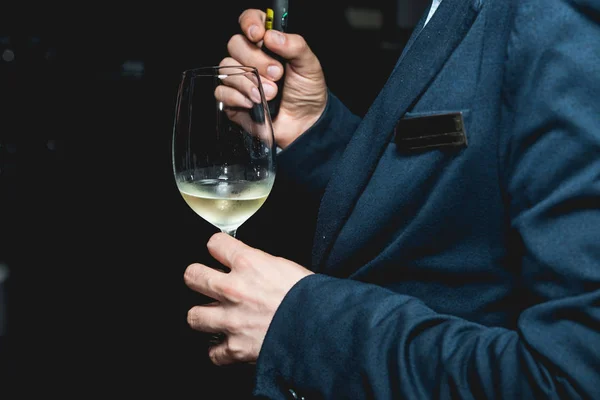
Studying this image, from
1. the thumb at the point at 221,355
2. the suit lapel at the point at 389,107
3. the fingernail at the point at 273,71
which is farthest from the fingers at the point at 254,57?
the thumb at the point at 221,355

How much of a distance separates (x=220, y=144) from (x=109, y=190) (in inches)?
116

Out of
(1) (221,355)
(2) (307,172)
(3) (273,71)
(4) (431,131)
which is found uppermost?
(3) (273,71)

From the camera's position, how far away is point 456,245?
85cm

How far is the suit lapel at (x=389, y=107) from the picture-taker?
847mm

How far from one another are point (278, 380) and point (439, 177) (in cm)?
37

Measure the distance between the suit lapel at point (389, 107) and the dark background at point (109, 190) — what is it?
55cm

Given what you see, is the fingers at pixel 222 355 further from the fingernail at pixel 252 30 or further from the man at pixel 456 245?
the fingernail at pixel 252 30

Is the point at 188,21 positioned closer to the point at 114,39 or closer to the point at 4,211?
the point at 114,39

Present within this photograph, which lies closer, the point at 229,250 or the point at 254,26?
the point at 229,250

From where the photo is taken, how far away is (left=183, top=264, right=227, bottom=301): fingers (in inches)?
34.7

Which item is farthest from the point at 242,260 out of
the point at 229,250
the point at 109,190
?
the point at 109,190

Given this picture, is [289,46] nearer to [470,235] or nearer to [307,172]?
[307,172]

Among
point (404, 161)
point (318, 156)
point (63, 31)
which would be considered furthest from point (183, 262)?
point (63, 31)

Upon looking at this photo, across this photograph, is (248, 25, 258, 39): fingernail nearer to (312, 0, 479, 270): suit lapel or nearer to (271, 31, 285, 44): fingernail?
(271, 31, 285, 44): fingernail
